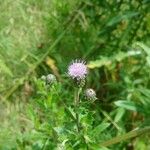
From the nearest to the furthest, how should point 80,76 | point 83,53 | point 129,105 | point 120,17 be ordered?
point 80,76 → point 129,105 → point 120,17 → point 83,53

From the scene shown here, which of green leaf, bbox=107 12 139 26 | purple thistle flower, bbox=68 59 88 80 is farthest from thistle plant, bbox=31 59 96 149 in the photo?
green leaf, bbox=107 12 139 26

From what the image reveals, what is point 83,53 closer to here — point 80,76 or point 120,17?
point 120,17

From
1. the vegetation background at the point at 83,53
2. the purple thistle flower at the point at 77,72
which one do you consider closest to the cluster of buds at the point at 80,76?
the purple thistle flower at the point at 77,72

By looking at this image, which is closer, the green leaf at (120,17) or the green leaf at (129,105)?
the green leaf at (129,105)

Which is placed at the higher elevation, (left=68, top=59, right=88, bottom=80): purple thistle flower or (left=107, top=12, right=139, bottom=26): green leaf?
(left=107, top=12, right=139, bottom=26): green leaf

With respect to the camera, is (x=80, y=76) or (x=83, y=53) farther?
(x=83, y=53)

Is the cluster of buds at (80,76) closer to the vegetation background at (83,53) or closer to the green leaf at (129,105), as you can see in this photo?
the green leaf at (129,105)

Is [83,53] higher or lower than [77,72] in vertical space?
higher

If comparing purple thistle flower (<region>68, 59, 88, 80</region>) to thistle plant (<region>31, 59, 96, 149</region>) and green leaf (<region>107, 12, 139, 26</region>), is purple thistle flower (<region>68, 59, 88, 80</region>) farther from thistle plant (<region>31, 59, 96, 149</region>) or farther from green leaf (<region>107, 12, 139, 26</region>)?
green leaf (<region>107, 12, 139, 26</region>)

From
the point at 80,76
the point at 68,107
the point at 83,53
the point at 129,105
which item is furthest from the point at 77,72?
the point at 83,53
